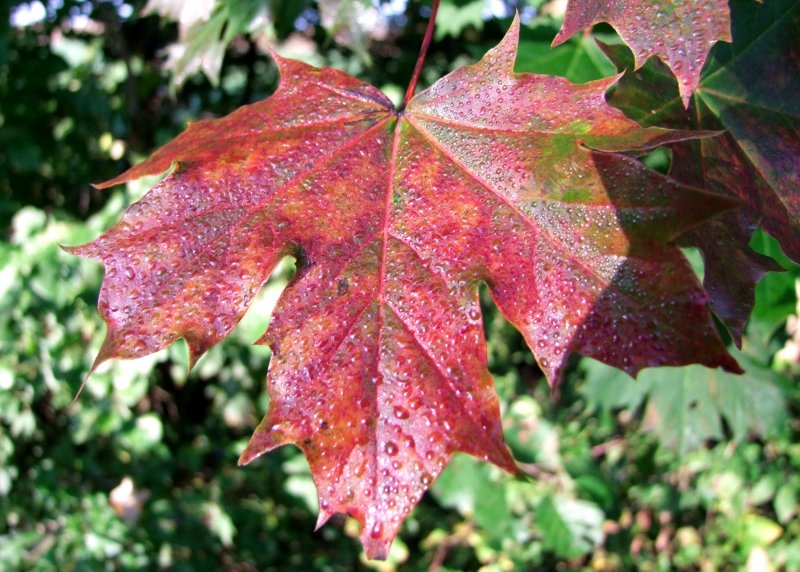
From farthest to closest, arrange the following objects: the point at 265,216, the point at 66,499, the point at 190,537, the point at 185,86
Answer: the point at 185,86 < the point at 190,537 < the point at 66,499 < the point at 265,216

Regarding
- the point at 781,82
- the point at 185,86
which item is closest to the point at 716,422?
the point at 781,82

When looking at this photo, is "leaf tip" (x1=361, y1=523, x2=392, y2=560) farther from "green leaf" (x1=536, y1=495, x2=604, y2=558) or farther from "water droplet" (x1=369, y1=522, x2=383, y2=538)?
"green leaf" (x1=536, y1=495, x2=604, y2=558)

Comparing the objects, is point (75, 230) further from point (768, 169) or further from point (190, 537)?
point (768, 169)

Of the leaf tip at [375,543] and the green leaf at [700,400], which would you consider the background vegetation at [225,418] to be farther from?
the leaf tip at [375,543]

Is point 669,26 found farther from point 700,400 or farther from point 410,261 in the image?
point 700,400

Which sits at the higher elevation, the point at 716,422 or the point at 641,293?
the point at 641,293

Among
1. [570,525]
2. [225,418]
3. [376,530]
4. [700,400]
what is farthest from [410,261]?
[225,418]

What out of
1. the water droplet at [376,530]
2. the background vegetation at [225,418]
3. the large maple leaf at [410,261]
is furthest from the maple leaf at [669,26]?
the background vegetation at [225,418]

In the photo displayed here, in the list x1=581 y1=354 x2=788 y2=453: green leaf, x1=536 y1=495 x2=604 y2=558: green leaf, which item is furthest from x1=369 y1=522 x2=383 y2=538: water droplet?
x1=536 y1=495 x2=604 y2=558: green leaf
